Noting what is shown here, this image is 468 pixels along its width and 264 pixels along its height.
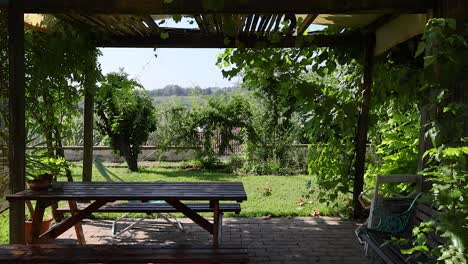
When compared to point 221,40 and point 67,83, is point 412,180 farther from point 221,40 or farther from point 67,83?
point 67,83

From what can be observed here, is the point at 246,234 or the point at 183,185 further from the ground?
the point at 183,185

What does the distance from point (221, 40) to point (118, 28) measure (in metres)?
1.21

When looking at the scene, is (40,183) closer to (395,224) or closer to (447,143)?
(395,224)

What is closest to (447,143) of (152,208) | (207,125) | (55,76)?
(152,208)

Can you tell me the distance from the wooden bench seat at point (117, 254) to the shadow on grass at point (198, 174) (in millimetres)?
5739

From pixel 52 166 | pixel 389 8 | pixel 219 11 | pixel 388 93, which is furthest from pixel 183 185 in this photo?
pixel 388 93

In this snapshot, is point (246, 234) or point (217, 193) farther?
point (246, 234)

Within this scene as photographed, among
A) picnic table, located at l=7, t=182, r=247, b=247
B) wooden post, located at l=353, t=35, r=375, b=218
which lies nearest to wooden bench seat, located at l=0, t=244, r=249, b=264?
picnic table, located at l=7, t=182, r=247, b=247

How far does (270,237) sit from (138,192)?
5.94 ft

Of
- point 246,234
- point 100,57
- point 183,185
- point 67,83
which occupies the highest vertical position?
point 100,57

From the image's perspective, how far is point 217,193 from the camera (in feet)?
11.4

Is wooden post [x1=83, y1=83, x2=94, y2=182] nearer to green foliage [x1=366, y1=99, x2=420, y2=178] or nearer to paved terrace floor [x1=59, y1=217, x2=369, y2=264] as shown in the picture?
paved terrace floor [x1=59, y1=217, x2=369, y2=264]

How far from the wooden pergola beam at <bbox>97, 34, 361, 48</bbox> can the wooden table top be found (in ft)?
6.29

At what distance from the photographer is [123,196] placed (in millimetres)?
3295
